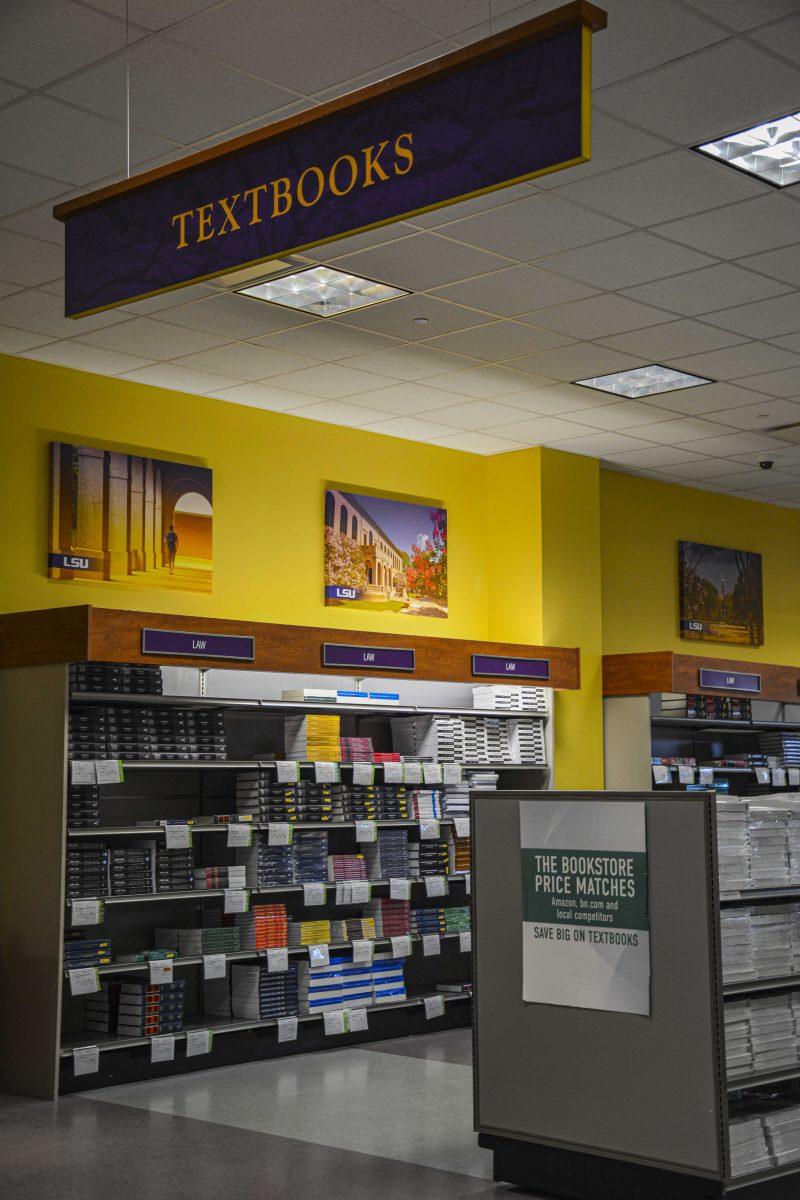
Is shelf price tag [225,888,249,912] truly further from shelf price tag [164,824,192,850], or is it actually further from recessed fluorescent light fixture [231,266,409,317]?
recessed fluorescent light fixture [231,266,409,317]

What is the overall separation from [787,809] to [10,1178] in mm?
3251

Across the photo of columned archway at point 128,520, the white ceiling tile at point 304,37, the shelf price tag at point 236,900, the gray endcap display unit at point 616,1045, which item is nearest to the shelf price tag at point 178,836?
the shelf price tag at point 236,900

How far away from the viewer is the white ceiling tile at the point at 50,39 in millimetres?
4473

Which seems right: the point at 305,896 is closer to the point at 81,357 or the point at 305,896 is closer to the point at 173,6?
the point at 81,357

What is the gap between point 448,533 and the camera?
33.4ft

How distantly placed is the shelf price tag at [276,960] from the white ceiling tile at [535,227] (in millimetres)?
3936

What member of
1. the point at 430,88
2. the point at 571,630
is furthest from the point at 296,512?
the point at 430,88

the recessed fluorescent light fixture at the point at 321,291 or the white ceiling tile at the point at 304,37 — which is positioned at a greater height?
the white ceiling tile at the point at 304,37

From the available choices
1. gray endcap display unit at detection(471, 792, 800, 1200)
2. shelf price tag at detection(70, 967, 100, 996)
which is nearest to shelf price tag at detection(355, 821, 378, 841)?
shelf price tag at detection(70, 967, 100, 996)

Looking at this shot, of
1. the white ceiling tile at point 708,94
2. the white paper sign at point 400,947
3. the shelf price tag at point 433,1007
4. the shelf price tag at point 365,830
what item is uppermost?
the white ceiling tile at point 708,94

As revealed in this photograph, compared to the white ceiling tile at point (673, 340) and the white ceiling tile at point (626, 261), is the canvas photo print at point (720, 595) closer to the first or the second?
the white ceiling tile at point (673, 340)

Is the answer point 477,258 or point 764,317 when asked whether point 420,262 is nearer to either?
point 477,258

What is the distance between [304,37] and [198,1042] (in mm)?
5081

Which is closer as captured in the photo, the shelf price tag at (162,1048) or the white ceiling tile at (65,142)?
the white ceiling tile at (65,142)
